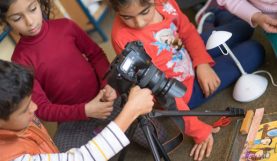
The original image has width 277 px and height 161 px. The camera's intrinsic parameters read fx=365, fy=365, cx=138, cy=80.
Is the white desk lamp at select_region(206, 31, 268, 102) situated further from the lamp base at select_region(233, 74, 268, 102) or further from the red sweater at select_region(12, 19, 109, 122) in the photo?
the red sweater at select_region(12, 19, 109, 122)

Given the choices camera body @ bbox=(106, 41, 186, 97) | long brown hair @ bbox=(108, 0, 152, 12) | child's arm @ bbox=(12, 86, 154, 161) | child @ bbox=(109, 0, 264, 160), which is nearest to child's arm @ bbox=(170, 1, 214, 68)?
child @ bbox=(109, 0, 264, 160)

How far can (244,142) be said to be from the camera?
3.60ft

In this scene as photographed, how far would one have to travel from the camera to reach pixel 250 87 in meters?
1.28

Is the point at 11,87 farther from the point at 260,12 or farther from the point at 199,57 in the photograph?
the point at 260,12

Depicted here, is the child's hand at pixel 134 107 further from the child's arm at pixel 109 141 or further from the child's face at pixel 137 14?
the child's face at pixel 137 14

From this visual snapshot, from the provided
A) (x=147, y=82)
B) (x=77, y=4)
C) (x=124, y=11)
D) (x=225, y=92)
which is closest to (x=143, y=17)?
(x=124, y=11)

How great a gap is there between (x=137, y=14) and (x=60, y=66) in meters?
A: 0.34

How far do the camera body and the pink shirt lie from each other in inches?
19.4

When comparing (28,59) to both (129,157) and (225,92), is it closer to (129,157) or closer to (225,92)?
(129,157)

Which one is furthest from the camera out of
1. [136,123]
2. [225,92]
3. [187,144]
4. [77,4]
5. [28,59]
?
[77,4]

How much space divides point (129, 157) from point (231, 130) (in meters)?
0.39

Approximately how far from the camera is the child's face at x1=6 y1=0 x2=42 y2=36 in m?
1.05

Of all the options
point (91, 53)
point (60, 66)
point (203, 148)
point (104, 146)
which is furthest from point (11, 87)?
point (203, 148)

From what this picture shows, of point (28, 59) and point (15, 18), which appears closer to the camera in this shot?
point (15, 18)
